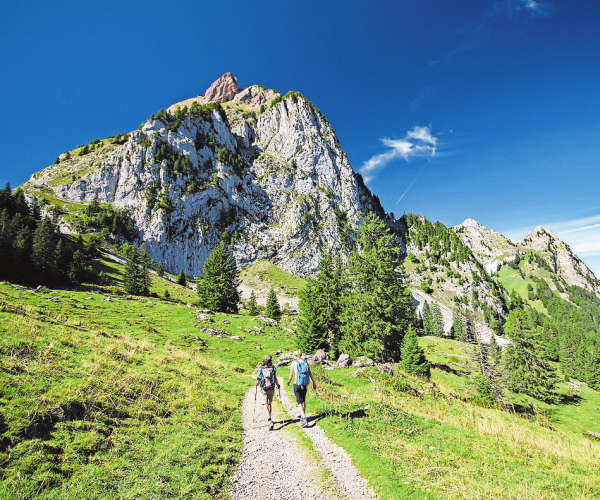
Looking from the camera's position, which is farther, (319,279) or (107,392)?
(319,279)

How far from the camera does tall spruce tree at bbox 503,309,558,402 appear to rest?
Answer: 161 ft

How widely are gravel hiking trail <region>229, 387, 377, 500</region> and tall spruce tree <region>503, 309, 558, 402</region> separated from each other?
5772 cm

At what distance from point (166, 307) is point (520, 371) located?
70.3m

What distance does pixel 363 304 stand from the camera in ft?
102

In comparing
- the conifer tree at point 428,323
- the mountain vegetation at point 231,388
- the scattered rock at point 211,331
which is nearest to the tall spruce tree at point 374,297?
the mountain vegetation at point 231,388

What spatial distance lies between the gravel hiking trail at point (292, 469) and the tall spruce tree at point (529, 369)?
57.7m

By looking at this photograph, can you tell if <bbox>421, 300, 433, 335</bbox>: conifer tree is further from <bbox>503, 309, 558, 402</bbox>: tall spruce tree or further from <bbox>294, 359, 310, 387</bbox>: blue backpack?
<bbox>294, 359, 310, 387</bbox>: blue backpack

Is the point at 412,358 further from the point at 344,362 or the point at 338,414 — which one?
the point at 338,414

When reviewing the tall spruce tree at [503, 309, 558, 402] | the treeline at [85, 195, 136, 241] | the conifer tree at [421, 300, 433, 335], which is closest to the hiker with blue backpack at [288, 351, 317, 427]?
the tall spruce tree at [503, 309, 558, 402]

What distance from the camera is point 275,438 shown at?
10742mm

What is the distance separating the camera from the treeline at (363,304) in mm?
30641

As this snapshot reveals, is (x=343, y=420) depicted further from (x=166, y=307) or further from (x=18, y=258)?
(x=18, y=258)

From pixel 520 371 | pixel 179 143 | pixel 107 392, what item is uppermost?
pixel 179 143

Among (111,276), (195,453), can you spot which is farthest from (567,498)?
(111,276)
